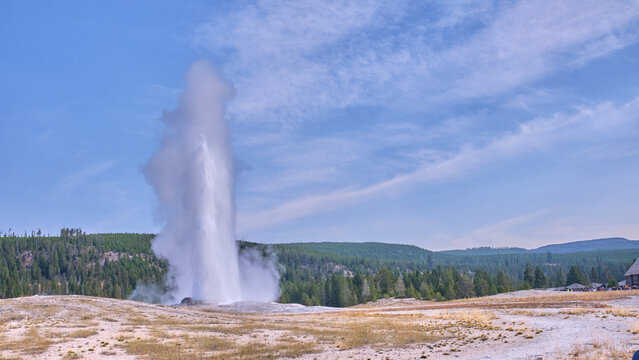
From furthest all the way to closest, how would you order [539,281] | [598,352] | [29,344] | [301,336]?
1. [539,281]
2. [301,336]
3. [29,344]
4. [598,352]

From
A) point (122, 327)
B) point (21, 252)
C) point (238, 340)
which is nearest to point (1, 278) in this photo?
point (21, 252)

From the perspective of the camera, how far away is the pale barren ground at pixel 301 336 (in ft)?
74.2

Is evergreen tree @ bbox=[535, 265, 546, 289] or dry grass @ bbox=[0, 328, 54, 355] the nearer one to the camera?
dry grass @ bbox=[0, 328, 54, 355]

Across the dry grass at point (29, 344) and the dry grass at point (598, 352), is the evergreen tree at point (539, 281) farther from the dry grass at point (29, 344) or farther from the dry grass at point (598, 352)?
the dry grass at point (29, 344)

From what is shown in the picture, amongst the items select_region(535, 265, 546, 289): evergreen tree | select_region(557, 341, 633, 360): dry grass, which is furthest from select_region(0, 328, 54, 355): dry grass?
→ select_region(535, 265, 546, 289): evergreen tree

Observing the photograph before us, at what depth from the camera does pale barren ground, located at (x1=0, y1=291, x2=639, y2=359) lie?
74.2 ft

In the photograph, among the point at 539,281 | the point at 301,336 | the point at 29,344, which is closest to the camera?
the point at 29,344

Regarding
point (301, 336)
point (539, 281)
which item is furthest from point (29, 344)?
point (539, 281)

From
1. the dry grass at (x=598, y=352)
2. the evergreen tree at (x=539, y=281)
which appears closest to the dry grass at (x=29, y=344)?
the dry grass at (x=598, y=352)

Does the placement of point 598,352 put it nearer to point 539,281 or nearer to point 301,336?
point 301,336

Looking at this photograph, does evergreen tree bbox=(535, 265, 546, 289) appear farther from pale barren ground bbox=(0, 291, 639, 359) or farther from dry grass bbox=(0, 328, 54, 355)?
dry grass bbox=(0, 328, 54, 355)

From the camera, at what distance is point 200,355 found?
25.8m

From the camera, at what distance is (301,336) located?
32.5 m

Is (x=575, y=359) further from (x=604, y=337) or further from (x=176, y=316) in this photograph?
(x=176, y=316)
